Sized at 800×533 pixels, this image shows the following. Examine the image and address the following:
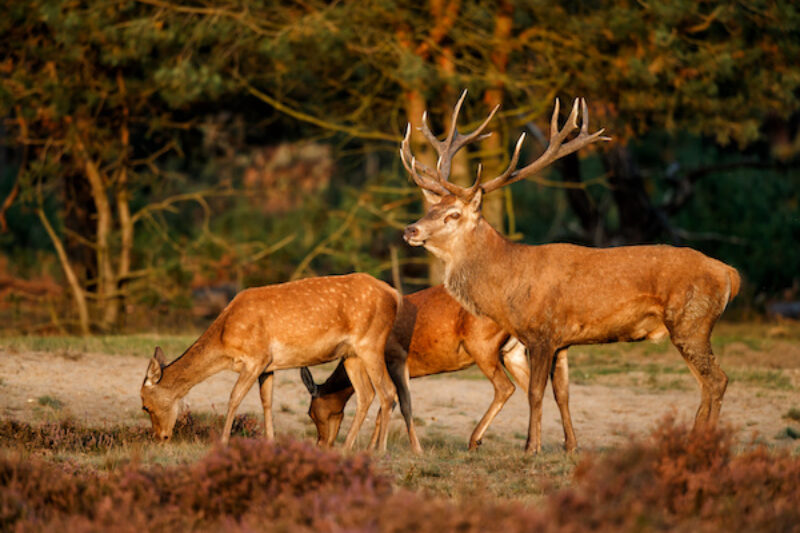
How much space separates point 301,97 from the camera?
73.9 feet

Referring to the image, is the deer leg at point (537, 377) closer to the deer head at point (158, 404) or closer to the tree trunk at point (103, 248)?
the deer head at point (158, 404)

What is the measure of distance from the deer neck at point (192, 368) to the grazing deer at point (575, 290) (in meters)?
2.21

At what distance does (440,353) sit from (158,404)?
2.94 m

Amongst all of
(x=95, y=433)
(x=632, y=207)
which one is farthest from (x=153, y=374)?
(x=632, y=207)

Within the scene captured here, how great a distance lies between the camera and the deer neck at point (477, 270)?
10.1 metres

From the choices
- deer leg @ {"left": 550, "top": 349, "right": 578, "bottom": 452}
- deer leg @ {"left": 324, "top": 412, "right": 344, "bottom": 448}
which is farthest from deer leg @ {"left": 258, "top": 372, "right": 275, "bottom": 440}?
deer leg @ {"left": 550, "top": 349, "right": 578, "bottom": 452}

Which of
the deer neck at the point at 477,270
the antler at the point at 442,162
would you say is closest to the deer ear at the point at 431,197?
the antler at the point at 442,162

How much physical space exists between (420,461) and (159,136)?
15.1 meters

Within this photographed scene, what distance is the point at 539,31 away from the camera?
63.0 ft

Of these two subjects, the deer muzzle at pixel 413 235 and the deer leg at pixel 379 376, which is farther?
the deer leg at pixel 379 376

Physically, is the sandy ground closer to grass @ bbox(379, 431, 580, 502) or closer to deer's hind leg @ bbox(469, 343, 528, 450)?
deer's hind leg @ bbox(469, 343, 528, 450)

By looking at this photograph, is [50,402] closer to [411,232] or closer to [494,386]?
[411,232]

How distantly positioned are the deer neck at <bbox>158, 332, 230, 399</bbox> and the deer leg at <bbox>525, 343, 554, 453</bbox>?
9.35ft

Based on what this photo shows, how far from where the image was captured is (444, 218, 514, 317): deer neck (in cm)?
1009
